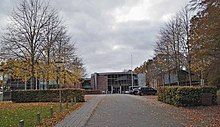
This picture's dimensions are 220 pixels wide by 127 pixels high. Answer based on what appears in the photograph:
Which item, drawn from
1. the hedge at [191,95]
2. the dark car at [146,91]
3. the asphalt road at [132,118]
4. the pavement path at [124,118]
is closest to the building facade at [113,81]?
the dark car at [146,91]

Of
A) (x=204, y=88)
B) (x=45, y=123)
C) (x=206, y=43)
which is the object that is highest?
(x=206, y=43)

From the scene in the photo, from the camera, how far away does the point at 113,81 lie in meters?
122

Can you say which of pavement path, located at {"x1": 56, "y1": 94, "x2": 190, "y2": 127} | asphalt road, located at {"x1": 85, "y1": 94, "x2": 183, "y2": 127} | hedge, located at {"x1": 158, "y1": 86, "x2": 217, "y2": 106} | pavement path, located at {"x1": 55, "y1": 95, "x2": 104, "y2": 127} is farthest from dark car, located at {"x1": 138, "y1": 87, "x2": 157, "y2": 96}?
pavement path, located at {"x1": 55, "y1": 95, "x2": 104, "y2": 127}

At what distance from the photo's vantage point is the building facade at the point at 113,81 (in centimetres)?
12025

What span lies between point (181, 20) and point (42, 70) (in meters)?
17.2

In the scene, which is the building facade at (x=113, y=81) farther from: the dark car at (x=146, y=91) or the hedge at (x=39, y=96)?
the hedge at (x=39, y=96)

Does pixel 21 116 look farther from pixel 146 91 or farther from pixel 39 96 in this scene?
pixel 146 91

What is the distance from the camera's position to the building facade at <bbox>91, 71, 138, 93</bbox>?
395 ft

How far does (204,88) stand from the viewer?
25875 mm

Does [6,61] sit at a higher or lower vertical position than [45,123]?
higher

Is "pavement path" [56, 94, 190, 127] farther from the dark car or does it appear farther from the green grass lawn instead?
the dark car

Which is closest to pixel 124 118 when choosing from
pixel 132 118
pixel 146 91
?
pixel 132 118

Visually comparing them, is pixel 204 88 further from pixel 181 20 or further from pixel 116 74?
pixel 116 74

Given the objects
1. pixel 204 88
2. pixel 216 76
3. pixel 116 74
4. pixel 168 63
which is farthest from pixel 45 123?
pixel 116 74
